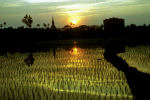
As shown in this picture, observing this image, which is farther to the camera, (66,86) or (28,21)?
(28,21)

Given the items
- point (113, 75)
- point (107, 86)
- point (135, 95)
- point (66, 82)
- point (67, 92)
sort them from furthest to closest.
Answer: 1. point (113, 75)
2. point (66, 82)
3. point (107, 86)
4. point (67, 92)
5. point (135, 95)

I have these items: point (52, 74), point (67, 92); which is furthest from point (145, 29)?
point (67, 92)

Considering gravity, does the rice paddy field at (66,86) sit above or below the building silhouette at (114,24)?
above

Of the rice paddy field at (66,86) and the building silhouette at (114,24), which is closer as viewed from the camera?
the rice paddy field at (66,86)

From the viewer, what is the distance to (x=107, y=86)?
342 inches

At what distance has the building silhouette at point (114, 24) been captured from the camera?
178 ft

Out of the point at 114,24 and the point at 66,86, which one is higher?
the point at 66,86

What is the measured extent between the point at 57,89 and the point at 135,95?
2.46 metres

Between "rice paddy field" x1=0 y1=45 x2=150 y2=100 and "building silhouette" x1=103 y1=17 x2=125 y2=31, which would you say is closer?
"rice paddy field" x1=0 y1=45 x2=150 y2=100

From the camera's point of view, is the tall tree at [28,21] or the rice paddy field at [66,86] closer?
the rice paddy field at [66,86]

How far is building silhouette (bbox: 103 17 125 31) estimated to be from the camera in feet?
178

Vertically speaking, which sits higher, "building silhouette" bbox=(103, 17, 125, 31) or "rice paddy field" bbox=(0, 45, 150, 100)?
"rice paddy field" bbox=(0, 45, 150, 100)

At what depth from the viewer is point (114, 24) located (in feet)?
185

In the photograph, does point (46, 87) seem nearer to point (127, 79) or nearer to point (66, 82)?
point (66, 82)
